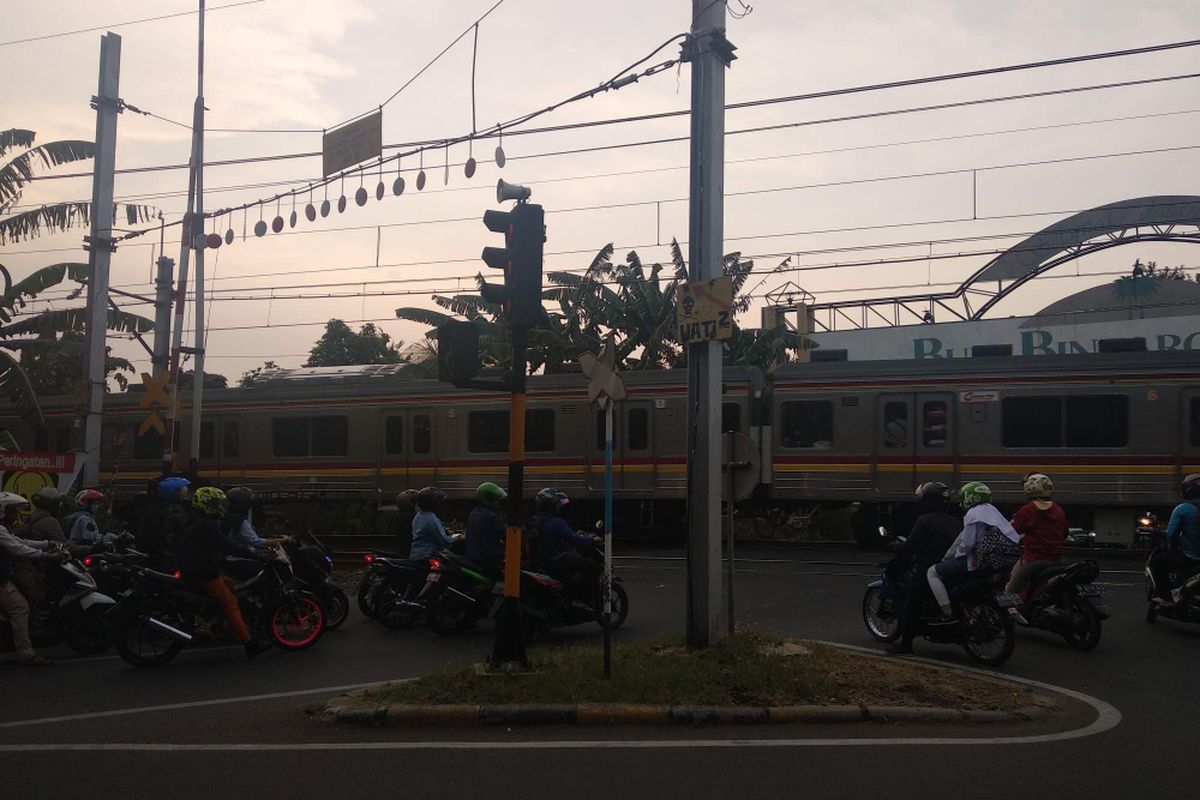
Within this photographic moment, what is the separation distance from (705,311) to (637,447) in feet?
40.2

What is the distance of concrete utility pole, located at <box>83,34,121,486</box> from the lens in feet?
55.3

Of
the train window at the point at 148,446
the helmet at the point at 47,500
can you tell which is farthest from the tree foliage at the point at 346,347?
the helmet at the point at 47,500

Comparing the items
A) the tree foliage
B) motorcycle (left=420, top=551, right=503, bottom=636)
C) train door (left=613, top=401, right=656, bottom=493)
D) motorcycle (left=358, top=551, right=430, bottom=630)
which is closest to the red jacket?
motorcycle (left=420, top=551, right=503, bottom=636)

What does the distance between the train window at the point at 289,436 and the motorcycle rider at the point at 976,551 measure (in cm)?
1749

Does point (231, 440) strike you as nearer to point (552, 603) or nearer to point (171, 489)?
point (171, 489)

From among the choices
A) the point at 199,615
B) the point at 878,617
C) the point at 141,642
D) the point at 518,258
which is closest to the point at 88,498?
the point at 141,642

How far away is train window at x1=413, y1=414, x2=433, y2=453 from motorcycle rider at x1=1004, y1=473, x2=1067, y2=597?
48.0ft

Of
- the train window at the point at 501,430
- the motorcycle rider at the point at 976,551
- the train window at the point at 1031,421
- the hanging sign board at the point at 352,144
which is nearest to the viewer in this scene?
the motorcycle rider at the point at 976,551

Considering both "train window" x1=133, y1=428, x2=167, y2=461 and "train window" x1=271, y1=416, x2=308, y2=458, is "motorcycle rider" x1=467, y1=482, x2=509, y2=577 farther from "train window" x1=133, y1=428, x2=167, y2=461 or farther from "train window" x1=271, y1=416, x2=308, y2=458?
"train window" x1=133, y1=428, x2=167, y2=461

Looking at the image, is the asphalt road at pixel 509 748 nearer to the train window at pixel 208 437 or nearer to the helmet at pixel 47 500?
the helmet at pixel 47 500

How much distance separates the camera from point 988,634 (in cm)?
938

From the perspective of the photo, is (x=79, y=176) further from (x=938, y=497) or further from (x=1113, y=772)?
(x=1113, y=772)

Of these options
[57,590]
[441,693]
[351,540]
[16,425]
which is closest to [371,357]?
[16,425]

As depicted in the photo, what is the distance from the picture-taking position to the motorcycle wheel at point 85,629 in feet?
34.6
